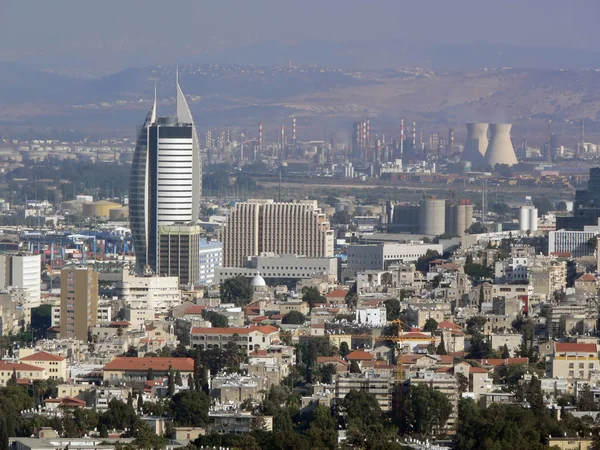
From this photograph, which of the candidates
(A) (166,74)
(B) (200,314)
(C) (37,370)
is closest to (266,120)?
(A) (166,74)

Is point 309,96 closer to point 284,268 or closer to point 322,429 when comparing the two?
point 284,268

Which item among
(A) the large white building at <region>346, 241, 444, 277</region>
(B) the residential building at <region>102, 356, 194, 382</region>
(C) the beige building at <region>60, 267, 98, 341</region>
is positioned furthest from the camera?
(A) the large white building at <region>346, 241, 444, 277</region>

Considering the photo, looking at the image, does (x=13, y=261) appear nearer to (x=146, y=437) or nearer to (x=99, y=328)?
(x=99, y=328)

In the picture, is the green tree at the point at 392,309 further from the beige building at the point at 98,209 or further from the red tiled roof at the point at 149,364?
the beige building at the point at 98,209

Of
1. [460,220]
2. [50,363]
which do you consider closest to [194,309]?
[50,363]

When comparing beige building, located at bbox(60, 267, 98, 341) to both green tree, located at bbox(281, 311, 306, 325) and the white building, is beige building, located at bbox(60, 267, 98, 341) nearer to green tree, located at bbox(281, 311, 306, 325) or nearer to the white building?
green tree, located at bbox(281, 311, 306, 325)

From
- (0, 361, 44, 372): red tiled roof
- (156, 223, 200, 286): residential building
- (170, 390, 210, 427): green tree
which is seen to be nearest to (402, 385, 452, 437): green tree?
(170, 390, 210, 427): green tree

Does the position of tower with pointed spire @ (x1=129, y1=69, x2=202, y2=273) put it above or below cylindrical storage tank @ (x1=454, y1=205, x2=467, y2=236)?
above

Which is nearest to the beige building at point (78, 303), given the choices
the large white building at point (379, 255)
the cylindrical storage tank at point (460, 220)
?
the large white building at point (379, 255)
